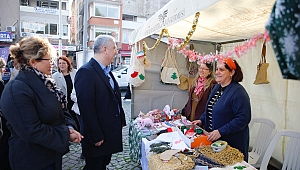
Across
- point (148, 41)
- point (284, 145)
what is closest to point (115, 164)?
point (148, 41)

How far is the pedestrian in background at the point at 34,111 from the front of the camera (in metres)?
1.41

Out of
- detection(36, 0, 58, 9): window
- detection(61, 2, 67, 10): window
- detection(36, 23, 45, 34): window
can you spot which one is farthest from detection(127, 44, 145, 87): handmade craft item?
detection(36, 0, 58, 9): window

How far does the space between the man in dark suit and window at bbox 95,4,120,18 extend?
23.0 meters

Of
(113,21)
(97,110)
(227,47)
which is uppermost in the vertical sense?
(113,21)

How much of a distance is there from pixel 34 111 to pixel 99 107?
28.1 inches

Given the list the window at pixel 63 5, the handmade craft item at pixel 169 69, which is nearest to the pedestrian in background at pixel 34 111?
the handmade craft item at pixel 169 69

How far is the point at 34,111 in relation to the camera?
1.44m

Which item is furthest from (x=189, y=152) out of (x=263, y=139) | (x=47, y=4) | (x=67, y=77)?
(x=47, y=4)

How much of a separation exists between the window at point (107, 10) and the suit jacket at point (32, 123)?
23646mm

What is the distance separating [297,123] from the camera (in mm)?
2684

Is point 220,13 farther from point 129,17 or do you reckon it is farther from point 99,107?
point 129,17

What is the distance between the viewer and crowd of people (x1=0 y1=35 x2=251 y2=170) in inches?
56.7

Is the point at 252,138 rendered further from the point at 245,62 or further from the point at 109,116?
the point at 109,116

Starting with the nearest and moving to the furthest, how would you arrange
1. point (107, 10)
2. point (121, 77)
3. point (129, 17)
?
point (121, 77)
point (107, 10)
point (129, 17)
